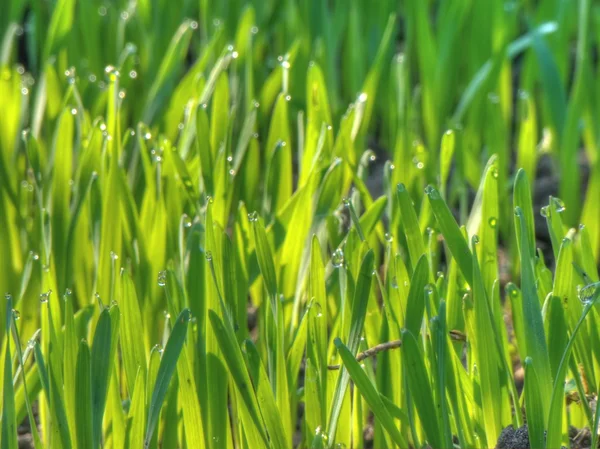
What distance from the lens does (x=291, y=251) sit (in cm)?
126

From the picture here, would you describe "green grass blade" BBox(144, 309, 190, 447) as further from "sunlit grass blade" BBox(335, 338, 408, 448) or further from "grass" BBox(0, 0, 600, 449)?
"sunlit grass blade" BBox(335, 338, 408, 448)

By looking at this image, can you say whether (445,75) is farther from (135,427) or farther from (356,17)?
(135,427)

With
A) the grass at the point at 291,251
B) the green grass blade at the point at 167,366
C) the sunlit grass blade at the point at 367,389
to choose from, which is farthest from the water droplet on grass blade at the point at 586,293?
the green grass blade at the point at 167,366

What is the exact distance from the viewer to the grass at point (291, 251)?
931 millimetres

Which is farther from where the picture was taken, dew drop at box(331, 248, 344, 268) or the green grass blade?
dew drop at box(331, 248, 344, 268)

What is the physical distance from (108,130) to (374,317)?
0.52m

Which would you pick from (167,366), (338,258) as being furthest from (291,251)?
(167,366)

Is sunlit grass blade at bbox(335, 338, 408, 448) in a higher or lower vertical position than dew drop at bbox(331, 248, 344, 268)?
lower

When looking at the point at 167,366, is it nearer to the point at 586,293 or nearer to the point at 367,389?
the point at 367,389

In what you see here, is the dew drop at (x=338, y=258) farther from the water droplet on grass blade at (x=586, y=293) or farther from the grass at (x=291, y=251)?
Answer: the water droplet on grass blade at (x=586, y=293)

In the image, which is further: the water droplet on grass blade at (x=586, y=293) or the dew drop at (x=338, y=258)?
the dew drop at (x=338, y=258)

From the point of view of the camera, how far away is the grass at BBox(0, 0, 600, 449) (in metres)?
0.93

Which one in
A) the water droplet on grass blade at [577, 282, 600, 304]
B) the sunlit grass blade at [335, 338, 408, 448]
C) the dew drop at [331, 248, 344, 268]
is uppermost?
the dew drop at [331, 248, 344, 268]

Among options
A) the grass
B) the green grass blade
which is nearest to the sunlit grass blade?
the grass
